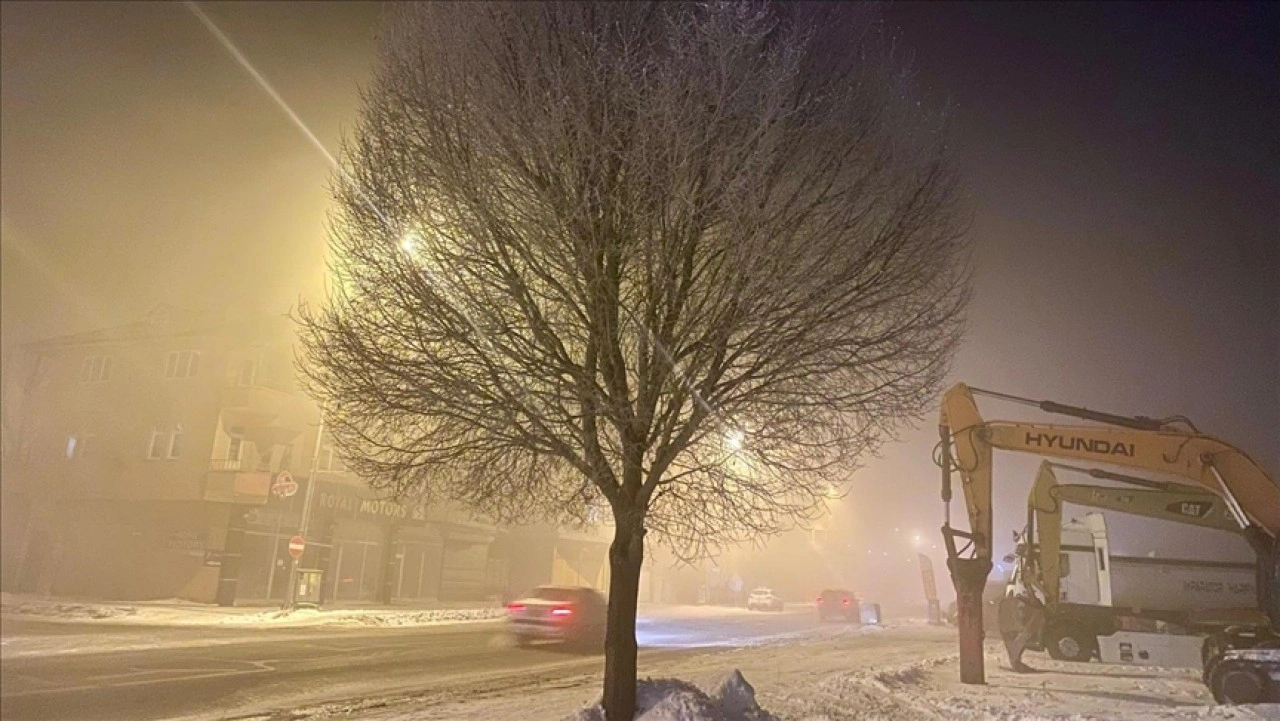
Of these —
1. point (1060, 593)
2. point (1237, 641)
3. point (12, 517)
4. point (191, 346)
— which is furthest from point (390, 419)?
point (12, 517)

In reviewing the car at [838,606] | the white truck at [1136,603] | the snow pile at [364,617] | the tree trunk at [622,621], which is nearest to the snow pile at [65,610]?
the snow pile at [364,617]

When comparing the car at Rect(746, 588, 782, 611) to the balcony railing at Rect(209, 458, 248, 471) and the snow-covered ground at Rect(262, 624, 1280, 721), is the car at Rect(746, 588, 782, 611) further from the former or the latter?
the snow-covered ground at Rect(262, 624, 1280, 721)

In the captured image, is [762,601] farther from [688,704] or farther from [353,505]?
[688,704]

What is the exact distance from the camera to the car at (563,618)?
1853cm

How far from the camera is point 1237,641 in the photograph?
11891 millimetres

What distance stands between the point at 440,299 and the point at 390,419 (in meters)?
1.44

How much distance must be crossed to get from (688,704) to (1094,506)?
11.3m

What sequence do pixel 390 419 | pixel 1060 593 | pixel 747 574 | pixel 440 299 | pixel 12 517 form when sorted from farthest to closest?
pixel 747 574 < pixel 12 517 < pixel 1060 593 < pixel 390 419 < pixel 440 299

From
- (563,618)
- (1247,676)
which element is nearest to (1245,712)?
(1247,676)

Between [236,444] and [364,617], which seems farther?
[236,444]

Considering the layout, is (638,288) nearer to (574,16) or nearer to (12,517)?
(574,16)

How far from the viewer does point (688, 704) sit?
7.70m

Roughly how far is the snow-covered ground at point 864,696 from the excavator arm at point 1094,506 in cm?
189

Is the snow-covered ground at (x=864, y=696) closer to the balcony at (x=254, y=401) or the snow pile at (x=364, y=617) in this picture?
the snow pile at (x=364, y=617)
